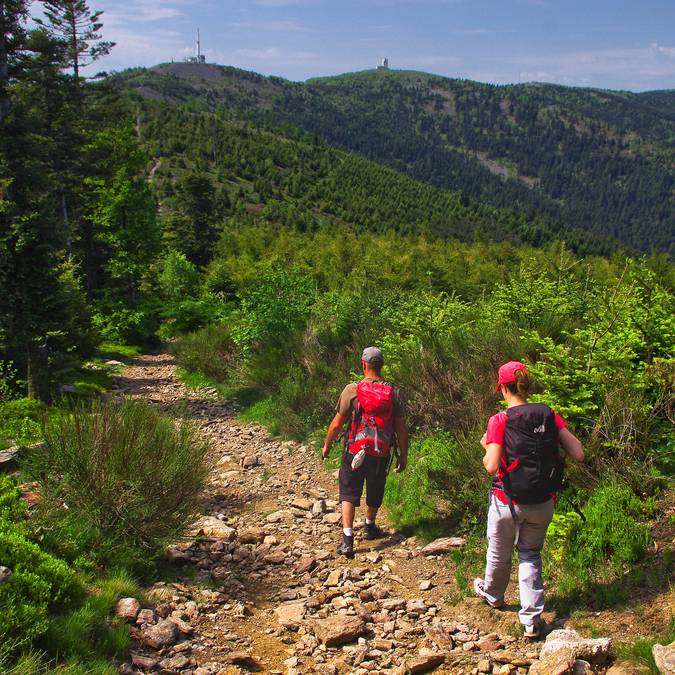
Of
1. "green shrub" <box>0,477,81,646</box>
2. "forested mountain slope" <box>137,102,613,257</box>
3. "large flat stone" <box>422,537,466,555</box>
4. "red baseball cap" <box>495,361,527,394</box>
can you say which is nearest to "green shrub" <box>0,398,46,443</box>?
"green shrub" <box>0,477,81,646</box>

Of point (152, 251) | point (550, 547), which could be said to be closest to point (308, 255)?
point (152, 251)

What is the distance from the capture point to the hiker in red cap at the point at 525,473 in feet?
11.9

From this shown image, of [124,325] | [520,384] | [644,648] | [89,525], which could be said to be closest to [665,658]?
[644,648]

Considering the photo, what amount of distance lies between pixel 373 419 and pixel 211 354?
10176mm

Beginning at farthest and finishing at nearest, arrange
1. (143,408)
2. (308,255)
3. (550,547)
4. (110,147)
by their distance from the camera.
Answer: (308,255) < (110,147) < (143,408) < (550,547)

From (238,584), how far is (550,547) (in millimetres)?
2399

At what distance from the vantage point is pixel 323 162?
98.8 meters

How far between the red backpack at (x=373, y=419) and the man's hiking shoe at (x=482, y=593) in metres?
1.39

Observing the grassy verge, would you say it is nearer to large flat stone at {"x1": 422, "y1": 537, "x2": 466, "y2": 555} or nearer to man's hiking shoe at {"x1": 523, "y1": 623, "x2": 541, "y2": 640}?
large flat stone at {"x1": 422, "y1": 537, "x2": 466, "y2": 555}

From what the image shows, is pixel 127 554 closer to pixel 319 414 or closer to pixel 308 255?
pixel 319 414

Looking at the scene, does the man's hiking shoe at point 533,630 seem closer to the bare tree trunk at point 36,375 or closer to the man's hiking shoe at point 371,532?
the man's hiking shoe at point 371,532

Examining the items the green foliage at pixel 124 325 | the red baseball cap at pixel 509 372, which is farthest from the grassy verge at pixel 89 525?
the green foliage at pixel 124 325

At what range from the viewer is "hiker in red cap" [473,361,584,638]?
11.9ft

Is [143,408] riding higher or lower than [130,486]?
higher
